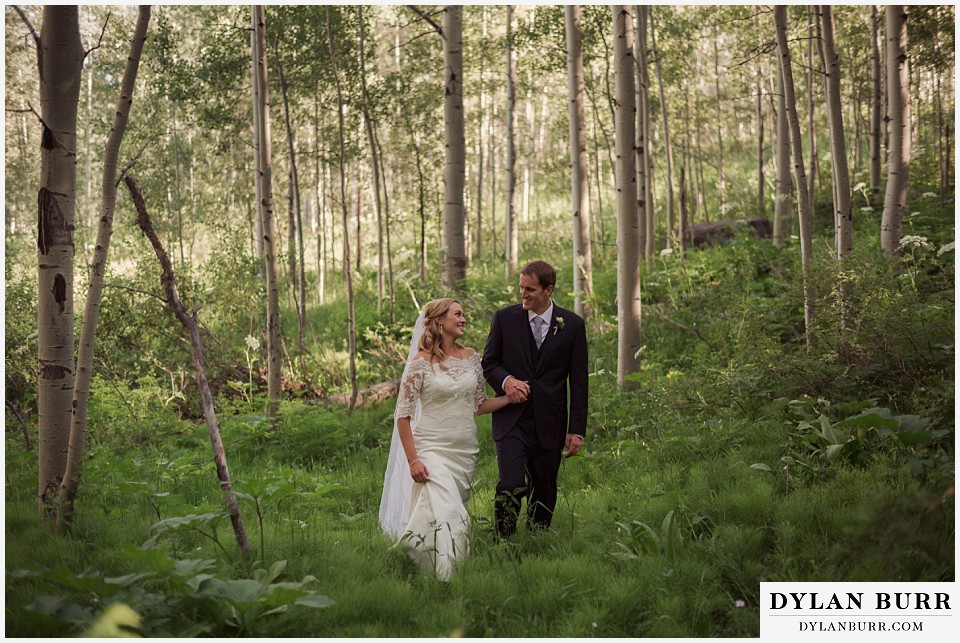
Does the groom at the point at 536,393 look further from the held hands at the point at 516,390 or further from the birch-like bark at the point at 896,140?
the birch-like bark at the point at 896,140

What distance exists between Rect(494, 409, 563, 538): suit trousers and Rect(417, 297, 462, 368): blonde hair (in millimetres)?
677

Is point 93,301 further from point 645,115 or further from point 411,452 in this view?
point 645,115

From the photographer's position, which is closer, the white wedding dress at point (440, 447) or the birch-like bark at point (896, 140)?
the white wedding dress at point (440, 447)

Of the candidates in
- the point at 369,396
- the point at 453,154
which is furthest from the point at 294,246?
the point at 369,396

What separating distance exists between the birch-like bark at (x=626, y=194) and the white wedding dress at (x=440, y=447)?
126 inches

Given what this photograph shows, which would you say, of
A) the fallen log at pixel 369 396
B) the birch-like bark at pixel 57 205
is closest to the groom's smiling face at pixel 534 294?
the birch-like bark at pixel 57 205

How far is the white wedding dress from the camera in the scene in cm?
449

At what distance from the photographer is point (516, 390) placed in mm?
4688

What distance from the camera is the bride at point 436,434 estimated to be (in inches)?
178

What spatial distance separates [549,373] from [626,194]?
3.40m

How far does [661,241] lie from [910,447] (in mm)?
11491

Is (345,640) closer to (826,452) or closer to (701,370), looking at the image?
(826,452)

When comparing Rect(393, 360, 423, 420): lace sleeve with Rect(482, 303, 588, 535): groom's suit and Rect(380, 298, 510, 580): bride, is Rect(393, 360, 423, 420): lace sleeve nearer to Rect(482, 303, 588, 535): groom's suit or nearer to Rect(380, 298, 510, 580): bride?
Rect(380, 298, 510, 580): bride

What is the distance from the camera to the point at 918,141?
19250mm
